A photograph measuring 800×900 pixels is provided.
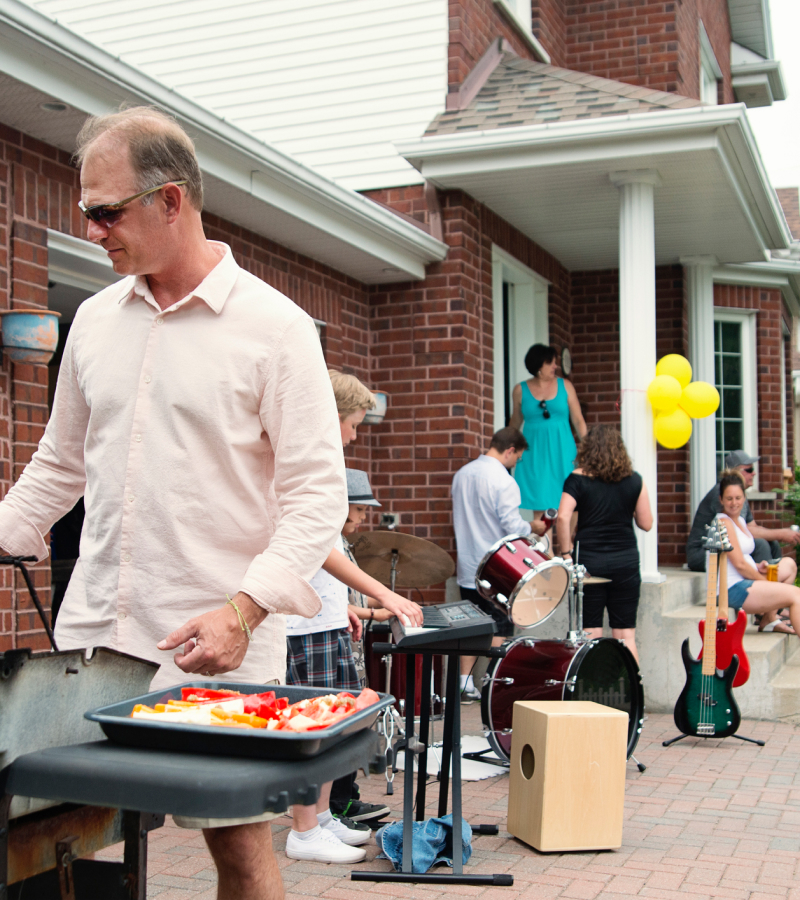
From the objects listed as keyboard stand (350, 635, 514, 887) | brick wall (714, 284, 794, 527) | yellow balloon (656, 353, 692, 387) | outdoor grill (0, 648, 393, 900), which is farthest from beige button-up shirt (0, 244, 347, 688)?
brick wall (714, 284, 794, 527)

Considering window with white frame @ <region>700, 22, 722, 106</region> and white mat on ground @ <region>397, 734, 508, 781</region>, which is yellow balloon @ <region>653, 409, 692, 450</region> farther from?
window with white frame @ <region>700, 22, 722, 106</region>

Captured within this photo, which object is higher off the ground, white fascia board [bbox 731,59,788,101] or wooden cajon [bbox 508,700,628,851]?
white fascia board [bbox 731,59,788,101]

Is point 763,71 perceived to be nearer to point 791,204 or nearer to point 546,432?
point 791,204

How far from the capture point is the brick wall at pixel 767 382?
11.3 m

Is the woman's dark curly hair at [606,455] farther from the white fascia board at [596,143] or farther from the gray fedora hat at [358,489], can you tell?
the gray fedora hat at [358,489]

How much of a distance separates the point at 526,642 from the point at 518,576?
418mm

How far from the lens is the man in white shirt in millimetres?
7031

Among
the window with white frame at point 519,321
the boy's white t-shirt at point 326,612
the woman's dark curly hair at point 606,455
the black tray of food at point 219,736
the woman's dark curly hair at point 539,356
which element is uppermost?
the window with white frame at point 519,321

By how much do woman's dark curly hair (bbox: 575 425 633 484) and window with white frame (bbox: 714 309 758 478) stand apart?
5.20m

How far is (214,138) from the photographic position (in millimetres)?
5047

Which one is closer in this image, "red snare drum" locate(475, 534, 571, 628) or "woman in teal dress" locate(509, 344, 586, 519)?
"red snare drum" locate(475, 534, 571, 628)

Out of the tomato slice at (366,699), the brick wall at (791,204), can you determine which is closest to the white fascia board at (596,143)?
the tomato slice at (366,699)

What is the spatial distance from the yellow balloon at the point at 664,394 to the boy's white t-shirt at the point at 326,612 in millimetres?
3666

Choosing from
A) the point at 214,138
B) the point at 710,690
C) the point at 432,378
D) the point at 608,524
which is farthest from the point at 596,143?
the point at 710,690
